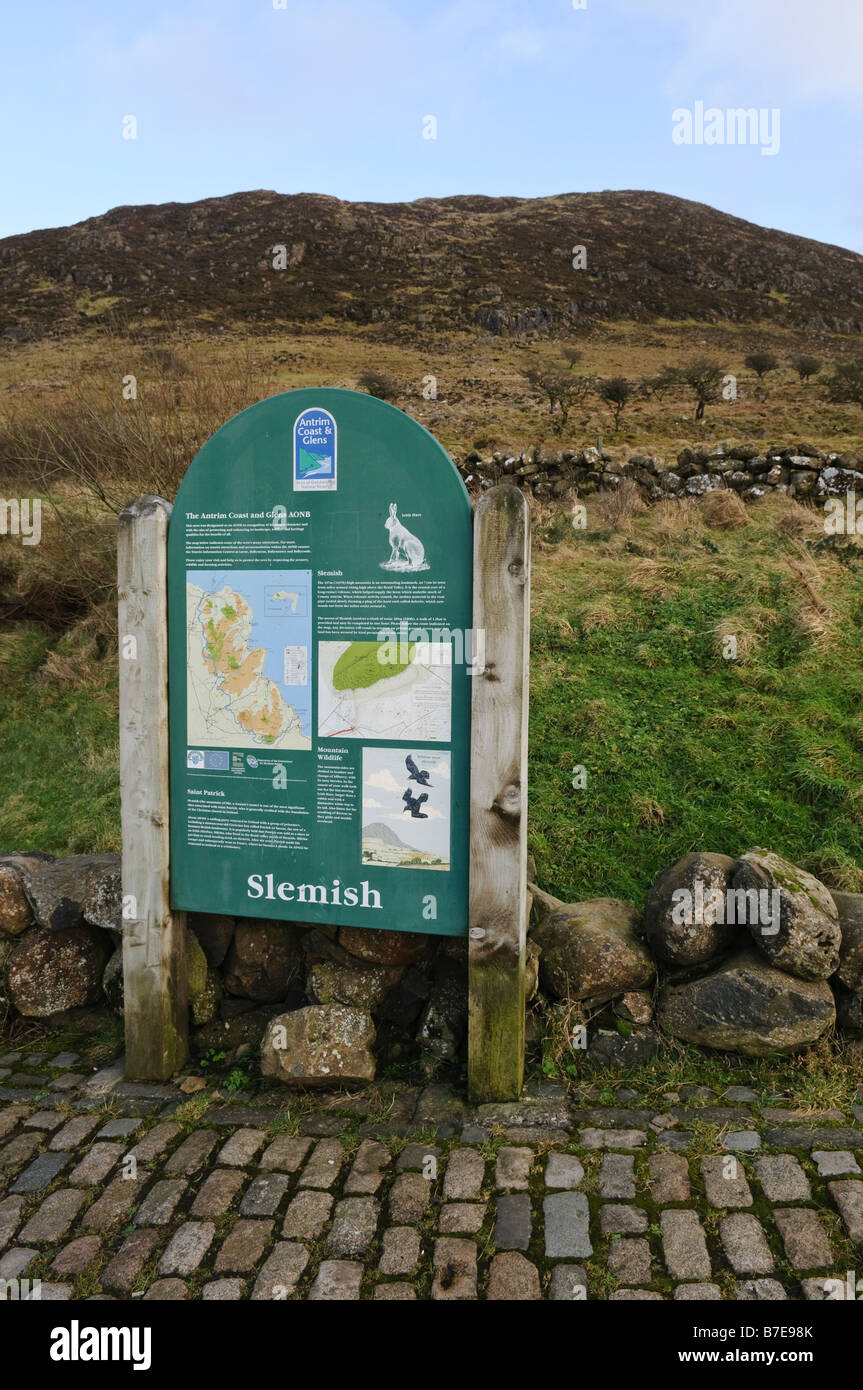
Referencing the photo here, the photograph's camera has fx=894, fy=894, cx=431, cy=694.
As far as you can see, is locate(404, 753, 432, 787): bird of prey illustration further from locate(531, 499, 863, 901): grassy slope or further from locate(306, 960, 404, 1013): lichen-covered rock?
locate(531, 499, 863, 901): grassy slope

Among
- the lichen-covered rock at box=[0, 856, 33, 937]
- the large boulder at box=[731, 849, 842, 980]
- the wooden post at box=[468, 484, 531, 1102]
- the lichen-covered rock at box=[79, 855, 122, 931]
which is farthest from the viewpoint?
the lichen-covered rock at box=[0, 856, 33, 937]

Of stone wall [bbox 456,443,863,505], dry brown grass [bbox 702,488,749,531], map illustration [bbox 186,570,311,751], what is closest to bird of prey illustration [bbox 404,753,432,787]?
map illustration [bbox 186,570,311,751]

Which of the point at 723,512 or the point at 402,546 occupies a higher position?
the point at 723,512

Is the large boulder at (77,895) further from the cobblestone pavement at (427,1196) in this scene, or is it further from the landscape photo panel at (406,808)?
the landscape photo panel at (406,808)

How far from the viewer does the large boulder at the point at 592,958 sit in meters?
4.05

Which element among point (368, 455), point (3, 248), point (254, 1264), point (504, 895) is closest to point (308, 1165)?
point (254, 1264)

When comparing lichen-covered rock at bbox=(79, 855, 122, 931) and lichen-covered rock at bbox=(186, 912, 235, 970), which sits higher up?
lichen-covered rock at bbox=(79, 855, 122, 931)

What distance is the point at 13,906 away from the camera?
178 inches

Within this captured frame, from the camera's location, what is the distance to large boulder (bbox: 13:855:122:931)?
4.41 meters

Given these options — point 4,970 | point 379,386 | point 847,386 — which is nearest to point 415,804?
point 4,970

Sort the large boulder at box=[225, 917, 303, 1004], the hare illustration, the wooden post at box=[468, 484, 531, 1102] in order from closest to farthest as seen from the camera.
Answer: the wooden post at box=[468, 484, 531, 1102], the hare illustration, the large boulder at box=[225, 917, 303, 1004]

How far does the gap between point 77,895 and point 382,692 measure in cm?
201

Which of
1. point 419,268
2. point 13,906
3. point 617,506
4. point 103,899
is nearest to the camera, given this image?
point 103,899

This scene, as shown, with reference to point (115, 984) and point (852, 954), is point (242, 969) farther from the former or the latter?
point (852, 954)
